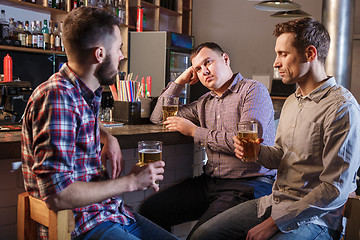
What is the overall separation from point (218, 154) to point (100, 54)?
40.5 inches

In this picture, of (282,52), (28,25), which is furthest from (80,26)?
(28,25)

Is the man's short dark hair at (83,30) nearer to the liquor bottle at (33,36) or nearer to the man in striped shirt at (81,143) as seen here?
the man in striped shirt at (81,143)

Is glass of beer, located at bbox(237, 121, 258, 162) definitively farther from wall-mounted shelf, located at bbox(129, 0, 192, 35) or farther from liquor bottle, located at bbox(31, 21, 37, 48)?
wall-mounted shelf, located at bbox(129, 0, 192, 35)

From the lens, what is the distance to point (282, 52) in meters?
1.66

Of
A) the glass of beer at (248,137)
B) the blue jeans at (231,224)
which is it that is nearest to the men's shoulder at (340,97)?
the glass of beer at (248,137)

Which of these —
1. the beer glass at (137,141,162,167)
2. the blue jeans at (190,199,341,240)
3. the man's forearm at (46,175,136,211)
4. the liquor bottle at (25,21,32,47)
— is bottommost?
the blue jeans at (190,199,341,240)

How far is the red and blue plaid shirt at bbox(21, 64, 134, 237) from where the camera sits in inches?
43.4

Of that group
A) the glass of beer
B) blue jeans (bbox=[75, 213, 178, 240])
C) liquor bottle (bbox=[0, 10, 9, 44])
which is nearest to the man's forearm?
blue jeans (bbox=[75, 213, 178, 240])

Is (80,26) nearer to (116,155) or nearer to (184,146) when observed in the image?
(116,155)

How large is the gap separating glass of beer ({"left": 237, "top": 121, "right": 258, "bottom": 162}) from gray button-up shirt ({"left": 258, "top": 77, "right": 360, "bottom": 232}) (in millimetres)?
81

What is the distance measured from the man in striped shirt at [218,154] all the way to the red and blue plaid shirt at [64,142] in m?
0.71

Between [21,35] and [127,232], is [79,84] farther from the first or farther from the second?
[21,35]

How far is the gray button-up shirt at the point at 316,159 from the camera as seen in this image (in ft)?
4.62

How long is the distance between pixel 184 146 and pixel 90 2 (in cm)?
329
